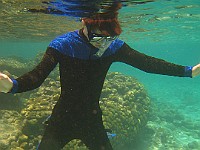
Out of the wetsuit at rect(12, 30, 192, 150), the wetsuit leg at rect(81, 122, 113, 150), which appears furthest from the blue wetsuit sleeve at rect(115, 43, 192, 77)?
the wetsuit leg at rect(81, 122, 113, 150)

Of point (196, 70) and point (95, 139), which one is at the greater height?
point (196, 70)

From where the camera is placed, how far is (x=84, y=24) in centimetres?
409

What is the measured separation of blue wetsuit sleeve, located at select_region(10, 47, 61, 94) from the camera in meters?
3.31

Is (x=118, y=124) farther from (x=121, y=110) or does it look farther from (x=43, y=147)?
(x=43, y=147)

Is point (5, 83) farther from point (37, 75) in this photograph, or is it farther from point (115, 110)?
point (115, 110)

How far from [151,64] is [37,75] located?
2089 mm

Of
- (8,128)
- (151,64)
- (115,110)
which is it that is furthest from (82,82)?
(115,110)

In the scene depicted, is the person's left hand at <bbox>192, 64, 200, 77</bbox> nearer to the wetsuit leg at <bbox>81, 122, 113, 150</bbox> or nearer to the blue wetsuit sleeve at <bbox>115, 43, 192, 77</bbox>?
the blue wetsuit sleeve at <bbox>115, 43, 192, 77</bbox>

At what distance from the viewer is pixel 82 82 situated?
417cm

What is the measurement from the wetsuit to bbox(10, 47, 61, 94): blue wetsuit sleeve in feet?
0.13

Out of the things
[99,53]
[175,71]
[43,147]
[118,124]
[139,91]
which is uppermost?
[99,53]

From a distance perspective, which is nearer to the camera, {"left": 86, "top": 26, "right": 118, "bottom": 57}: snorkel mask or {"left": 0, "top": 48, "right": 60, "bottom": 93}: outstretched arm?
{"left": 0, "top": 48, "right": 60, "bottom": 93}: outstretched arm

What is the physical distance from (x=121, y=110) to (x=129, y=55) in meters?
8.36

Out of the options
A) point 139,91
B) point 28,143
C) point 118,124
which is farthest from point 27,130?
point 139,91
